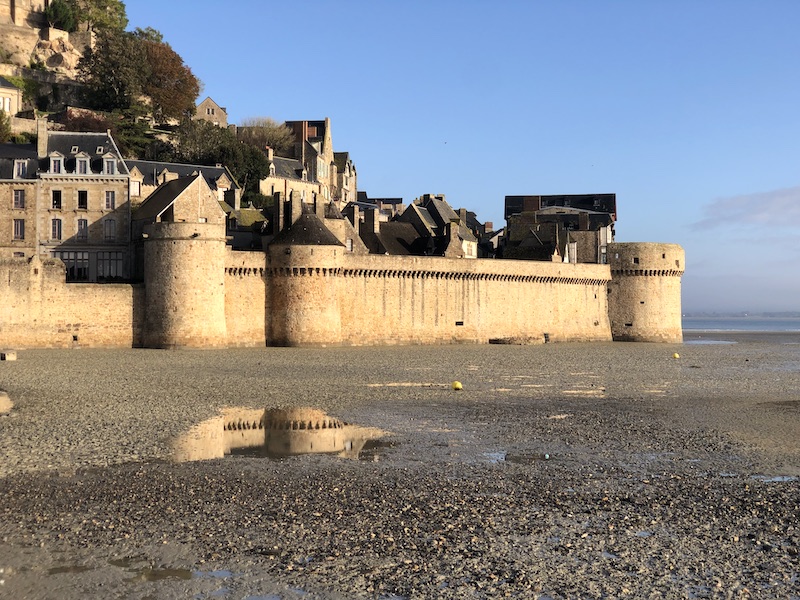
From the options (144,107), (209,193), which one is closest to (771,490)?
(209,193)

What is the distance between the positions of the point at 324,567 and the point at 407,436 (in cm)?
820

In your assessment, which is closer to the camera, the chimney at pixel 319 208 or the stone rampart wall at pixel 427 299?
the stone rampart wall at pixel 427 299

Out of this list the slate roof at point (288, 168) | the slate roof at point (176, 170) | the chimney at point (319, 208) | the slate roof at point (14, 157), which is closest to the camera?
the slate roof at point (14, 157)

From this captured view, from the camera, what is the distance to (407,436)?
18.3m

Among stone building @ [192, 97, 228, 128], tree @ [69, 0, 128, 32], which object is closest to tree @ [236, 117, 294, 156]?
stone building @ [192, 97, 228, 128]

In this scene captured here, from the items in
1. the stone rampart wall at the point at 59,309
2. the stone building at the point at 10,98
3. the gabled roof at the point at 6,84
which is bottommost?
the stone rampart wall at the point at 59,309

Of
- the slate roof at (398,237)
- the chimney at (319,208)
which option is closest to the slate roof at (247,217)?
the chimney at (319,208)

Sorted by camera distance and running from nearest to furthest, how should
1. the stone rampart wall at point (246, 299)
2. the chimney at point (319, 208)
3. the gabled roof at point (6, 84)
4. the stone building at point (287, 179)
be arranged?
the stone rampart wall at point (246, 299) < the chimney at point (319, 208) < the stone building at point (287, 179) < the gabled roof at point (6, 84)

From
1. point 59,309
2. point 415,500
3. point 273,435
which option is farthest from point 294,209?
point 415,500

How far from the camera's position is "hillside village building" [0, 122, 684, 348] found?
39688 mm

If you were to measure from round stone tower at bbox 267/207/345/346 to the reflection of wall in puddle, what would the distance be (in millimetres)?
22112

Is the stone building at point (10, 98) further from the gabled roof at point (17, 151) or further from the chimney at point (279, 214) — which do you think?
the chimney at point (279, 214)

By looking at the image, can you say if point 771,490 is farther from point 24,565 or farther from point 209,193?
point 209,193

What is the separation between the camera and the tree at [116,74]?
7312 cm
